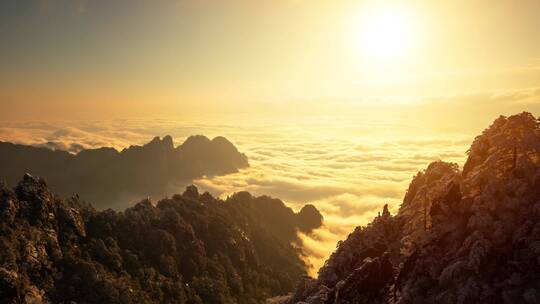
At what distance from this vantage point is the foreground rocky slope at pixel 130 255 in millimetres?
77312

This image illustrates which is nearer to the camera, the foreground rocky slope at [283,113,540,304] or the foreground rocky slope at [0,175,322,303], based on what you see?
the foreground rocky slope at [283,113,540,304]

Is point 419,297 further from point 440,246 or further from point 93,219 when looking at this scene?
point 93,219

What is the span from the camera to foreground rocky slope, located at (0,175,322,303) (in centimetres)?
7731

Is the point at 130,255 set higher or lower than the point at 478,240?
lower

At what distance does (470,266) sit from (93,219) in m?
95.9

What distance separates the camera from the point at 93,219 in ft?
347

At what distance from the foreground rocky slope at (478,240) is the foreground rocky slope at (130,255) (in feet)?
174

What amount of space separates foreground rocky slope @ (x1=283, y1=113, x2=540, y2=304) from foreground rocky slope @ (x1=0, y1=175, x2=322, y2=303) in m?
53.2

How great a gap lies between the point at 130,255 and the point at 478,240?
8532cm

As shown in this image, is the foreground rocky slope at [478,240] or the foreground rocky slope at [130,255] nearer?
the foreground rocky slope at [478,240]

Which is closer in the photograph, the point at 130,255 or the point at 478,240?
the point at 478,240

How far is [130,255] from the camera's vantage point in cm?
9981

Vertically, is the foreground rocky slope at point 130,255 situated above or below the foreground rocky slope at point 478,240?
below

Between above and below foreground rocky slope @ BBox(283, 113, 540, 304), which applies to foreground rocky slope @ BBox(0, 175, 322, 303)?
below
